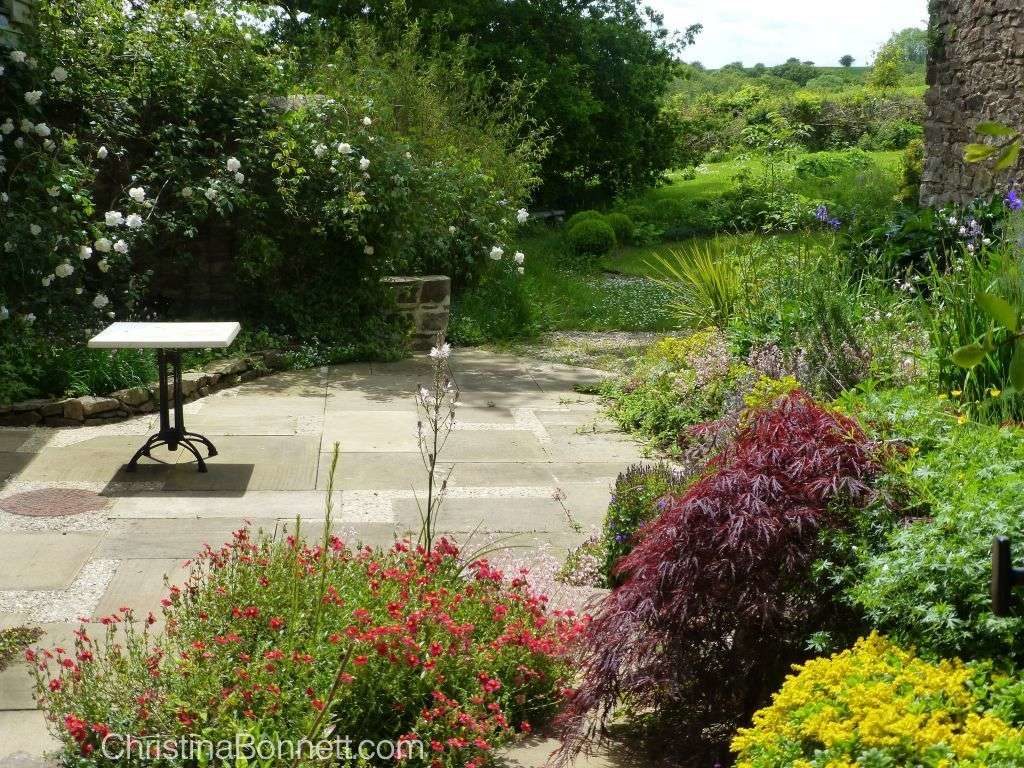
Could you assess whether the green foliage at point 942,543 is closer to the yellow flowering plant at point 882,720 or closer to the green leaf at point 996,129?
the yellow flowering plant at point 882,720

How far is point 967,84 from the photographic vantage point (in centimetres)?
1116

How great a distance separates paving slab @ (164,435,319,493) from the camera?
5.85 m

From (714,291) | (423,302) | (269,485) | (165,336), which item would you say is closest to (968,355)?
(269,485)

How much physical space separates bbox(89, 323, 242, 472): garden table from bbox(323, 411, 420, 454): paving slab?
0.86 m

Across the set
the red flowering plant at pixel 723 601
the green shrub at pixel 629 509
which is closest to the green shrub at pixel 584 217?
the green shrub at pixel 629 509

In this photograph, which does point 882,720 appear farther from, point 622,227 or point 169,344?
point 622,227

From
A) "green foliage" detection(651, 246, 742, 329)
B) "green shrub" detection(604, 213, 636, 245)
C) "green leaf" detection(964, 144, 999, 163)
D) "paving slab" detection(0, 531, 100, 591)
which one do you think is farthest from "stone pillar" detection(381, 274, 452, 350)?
"green leaf" detection(964, 144, 999, 163)

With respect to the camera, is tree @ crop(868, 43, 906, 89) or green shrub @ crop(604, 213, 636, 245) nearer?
green shrub @ crop(604, 213, 636, 245)

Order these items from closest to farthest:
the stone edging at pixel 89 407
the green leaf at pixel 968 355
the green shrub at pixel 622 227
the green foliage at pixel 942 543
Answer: the green leaf at pixel 968 355
the green foliage at pixel 942 543
the stone edging at pixel 89 407
the green shrub at pixel 622 227

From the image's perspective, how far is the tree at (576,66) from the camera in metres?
17.4

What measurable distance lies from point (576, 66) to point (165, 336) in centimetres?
1371

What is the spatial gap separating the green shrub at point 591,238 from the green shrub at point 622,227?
2.89ft

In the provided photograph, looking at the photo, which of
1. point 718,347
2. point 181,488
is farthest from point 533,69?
point 181,488

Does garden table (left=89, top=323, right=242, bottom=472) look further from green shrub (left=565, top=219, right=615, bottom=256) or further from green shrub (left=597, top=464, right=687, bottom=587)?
green shrub (left=565, top=219, right=615, bottom=256)
